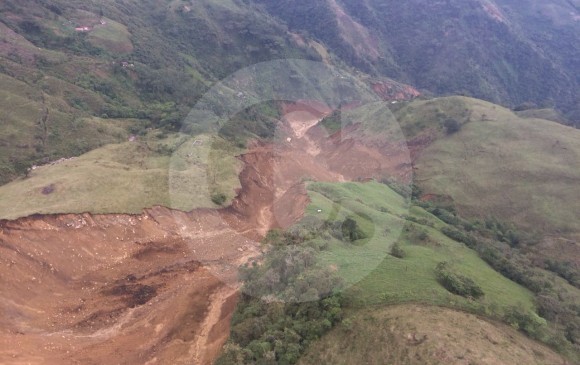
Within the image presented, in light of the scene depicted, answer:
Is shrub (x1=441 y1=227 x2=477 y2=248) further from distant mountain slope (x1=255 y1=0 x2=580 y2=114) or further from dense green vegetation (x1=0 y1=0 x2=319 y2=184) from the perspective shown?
distant mountain slope (x1=255 y1=0 x2=580 y2=114)

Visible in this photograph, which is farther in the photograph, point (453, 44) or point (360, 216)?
point (453, 44)

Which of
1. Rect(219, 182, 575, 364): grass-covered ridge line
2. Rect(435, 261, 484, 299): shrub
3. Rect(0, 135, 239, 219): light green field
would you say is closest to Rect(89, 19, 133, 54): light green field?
Rect(0, 135, 239, 219): light green field

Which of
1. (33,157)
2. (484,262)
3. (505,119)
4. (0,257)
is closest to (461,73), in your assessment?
(505,119)

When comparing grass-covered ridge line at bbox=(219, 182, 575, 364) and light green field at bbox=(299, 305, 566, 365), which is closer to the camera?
light green field at bbox=(299, 305, 566, 365)

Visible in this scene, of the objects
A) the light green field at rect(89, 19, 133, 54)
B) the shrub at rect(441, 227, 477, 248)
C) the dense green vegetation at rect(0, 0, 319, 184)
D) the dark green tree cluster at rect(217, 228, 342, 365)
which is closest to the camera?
the dark green tree cluster at rect(217, 228, 342, 365)

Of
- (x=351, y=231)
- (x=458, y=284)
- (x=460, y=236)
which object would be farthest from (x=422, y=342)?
(x=460, y=236)

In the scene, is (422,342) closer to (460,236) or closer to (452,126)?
(460,236)
